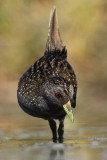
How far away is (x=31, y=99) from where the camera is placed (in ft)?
29.8

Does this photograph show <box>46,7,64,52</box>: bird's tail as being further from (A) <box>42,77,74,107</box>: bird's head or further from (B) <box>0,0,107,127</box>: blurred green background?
(B) <box>0,0,107,127</box>: blurred green background

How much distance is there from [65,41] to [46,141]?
29.6 feet

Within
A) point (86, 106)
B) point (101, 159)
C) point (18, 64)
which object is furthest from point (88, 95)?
point (101, 159)

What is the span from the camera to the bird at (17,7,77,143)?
8.73 m

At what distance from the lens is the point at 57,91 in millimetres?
8750

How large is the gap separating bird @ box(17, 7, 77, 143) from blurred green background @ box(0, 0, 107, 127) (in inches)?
233

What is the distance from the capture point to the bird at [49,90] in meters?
8.73

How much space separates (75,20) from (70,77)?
28.5 ft

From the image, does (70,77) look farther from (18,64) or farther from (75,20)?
(75,20)

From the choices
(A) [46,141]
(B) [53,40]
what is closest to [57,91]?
(A) [46,141]

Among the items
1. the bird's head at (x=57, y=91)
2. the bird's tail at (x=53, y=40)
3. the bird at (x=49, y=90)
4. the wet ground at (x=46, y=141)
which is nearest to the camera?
the wet ground at (x=46, y=141)

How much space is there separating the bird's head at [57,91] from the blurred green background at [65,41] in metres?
6.45

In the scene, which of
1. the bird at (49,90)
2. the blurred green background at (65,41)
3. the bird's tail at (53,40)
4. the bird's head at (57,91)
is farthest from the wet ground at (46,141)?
the blurred green background at (65,41)

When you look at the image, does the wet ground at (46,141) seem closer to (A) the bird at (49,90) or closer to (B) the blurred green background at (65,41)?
(A) the bird at (49,90)
